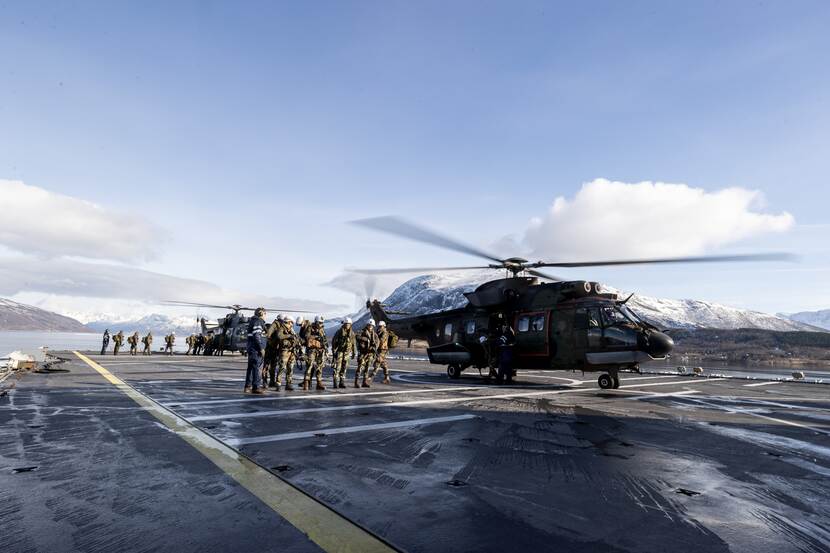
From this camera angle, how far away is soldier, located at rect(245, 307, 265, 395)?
11781 mm

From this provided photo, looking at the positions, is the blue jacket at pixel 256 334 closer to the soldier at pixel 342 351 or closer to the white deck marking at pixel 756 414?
the soldier at pixel 342 351

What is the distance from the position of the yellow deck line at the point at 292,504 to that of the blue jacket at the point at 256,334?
5631 mm

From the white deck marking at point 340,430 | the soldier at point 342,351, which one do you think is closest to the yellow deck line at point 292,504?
the white deck marking at point 340,430

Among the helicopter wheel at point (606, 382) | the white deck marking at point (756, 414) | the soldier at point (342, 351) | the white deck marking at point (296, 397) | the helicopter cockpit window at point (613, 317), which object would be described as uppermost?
the helicopter cockpit window at point (613, 317)

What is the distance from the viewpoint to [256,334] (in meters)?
12.0

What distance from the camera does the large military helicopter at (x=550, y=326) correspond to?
14141 mm

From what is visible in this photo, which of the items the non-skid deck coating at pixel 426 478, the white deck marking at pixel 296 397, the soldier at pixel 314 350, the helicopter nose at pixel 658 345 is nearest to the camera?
the non-skid deck coating at pixel 426 478

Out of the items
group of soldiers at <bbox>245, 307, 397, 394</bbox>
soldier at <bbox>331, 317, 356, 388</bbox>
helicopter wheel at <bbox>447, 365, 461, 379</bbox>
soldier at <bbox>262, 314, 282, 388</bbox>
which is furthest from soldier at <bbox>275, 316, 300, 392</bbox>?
helicopter wheel at <bbox>447, 365, 461, 379</bbox>

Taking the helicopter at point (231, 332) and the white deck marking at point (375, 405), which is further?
the helicopter at point (231, 332)

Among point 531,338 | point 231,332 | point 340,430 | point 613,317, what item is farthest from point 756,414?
point 231,332

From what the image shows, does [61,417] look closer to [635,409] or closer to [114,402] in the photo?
[114,402]

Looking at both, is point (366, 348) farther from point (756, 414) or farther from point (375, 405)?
point (756, 414)

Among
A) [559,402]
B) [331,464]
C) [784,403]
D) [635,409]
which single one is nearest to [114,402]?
[331,464]

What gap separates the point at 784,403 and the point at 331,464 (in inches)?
555
